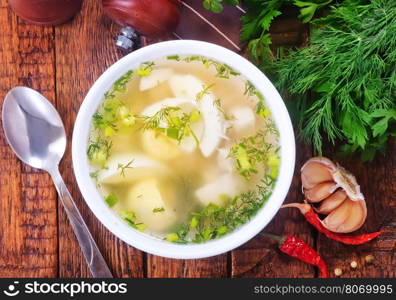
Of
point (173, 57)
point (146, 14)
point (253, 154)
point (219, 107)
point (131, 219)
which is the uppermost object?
point (146, 14)

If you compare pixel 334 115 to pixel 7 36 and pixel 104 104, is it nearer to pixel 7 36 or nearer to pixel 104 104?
pixel 104 104

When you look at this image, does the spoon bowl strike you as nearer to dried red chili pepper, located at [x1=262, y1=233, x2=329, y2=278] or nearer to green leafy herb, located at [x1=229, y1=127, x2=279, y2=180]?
green leafy herb, located at [x1=229, y1=127, x2=279, y2=180]

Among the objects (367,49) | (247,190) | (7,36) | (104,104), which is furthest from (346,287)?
(7,36)

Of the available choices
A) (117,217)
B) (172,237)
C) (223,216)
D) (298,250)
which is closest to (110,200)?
(117,217)

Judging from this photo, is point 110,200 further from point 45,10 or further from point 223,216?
point 45,10

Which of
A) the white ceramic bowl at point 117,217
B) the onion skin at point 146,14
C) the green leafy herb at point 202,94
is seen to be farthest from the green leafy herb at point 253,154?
the onion skin at point 146,14

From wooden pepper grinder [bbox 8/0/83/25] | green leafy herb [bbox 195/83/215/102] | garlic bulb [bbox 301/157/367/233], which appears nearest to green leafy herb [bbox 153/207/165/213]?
green leafy herb [bbox 195/83/215/102]

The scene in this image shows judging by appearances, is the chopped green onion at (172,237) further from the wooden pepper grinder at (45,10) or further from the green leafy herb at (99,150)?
the wooden pepper grinder at (45,10)
